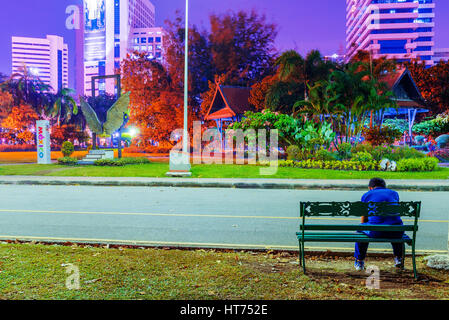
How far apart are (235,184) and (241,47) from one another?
3003 cm

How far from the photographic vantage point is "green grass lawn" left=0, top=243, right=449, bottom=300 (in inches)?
150

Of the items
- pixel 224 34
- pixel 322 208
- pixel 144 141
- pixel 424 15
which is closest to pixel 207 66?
pixel 224 34

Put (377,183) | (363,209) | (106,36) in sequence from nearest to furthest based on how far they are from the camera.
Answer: (363,209)
(377,183)
(106,36)

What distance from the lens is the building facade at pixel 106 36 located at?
183m

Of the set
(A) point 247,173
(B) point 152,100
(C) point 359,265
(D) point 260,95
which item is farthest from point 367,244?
(B) point 152,100

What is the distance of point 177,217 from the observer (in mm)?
8352

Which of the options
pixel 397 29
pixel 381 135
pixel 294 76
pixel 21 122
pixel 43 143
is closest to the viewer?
pixel 381 135

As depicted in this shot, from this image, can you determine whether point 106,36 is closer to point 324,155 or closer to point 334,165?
point 324,155

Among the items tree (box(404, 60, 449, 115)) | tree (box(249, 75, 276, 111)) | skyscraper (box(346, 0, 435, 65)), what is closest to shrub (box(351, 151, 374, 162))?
tree (box(249, 75, 276, 111))

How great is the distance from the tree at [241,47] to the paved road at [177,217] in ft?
98.9

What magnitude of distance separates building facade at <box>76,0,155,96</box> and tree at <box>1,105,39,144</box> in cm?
13904

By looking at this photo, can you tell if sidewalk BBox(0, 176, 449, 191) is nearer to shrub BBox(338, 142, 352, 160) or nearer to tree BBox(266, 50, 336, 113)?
shrub BBox(338, 142, 352, 160)
